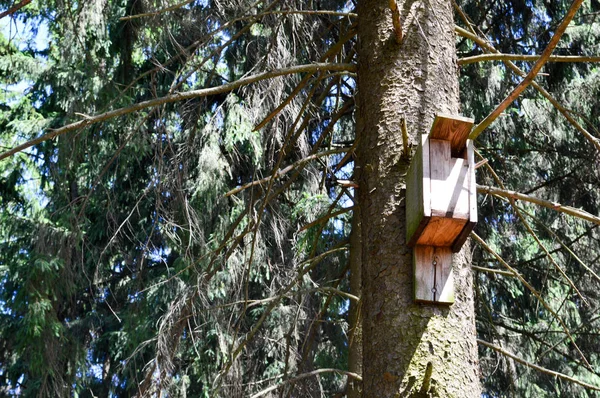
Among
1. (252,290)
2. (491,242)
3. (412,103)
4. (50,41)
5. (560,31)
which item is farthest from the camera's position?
(50,41)

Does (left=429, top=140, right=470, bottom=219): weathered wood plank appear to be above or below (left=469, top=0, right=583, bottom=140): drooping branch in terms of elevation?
below

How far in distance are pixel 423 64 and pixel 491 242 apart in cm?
590

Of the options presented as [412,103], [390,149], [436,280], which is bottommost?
[436,280]

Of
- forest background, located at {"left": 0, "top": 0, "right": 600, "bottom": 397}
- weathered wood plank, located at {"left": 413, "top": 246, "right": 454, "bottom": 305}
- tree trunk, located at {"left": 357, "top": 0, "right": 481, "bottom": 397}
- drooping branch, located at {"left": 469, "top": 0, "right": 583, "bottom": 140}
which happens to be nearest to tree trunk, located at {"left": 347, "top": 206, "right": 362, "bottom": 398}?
forest background, located at {"left": 0, "top": 0, "right": 600, "bottom": 397}

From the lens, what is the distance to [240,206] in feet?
26.6

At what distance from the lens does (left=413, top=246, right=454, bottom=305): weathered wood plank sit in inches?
95.2

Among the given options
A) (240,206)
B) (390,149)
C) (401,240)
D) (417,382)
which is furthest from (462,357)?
(240,206)

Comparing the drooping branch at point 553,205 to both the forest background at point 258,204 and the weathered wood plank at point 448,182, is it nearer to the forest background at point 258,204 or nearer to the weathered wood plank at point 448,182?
the forest background at point 258,204

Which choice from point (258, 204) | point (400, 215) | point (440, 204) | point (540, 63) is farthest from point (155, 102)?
point (258, 204)

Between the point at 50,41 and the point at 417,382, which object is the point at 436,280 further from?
the point at 50,41

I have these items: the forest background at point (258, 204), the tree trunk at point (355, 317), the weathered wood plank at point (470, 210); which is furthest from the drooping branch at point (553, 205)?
the tree trunk at point (355, 317)

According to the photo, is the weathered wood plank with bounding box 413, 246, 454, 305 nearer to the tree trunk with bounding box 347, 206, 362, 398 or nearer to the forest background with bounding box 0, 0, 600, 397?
the forest background with bounding box 0, 0, 600, 397

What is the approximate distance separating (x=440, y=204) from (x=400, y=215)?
0.19 m

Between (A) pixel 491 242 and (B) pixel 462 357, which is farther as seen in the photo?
(A) pixel 491 242
